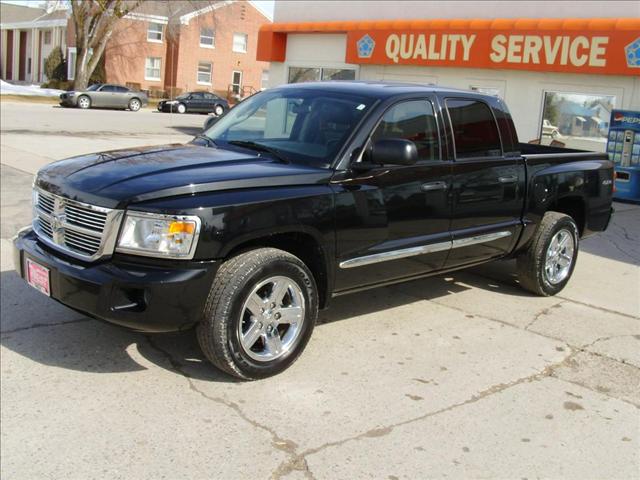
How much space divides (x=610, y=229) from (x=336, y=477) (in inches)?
322

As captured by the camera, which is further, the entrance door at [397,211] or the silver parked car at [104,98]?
the silver parked car at [104,98]

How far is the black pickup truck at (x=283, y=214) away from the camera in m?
3.89

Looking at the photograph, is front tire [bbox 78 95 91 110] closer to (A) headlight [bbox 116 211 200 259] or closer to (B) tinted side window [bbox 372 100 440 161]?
(B) tinted side window [bbox 372 100 440 161]

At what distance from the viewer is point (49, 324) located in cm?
509

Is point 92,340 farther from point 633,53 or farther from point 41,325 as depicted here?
point 633,53

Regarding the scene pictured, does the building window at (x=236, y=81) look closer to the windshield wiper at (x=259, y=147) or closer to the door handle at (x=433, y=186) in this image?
the windshield wiper at (x=259, y=147)

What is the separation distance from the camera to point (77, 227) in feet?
13.6

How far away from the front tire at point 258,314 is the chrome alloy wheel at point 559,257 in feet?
9.76

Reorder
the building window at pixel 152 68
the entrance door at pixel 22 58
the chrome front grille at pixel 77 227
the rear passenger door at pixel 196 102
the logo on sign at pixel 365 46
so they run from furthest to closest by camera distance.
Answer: the entrance door at pixel 22 58 → the building window at pixel 152 68 → the rear passenger door at pixel 196 102 → the logo on sign at pixel 365 46 → the chrome front grille at pixel 77 227

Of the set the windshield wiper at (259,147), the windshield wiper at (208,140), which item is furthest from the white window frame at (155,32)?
the windshield wiper at (259,147)

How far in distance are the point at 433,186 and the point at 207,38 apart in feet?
159

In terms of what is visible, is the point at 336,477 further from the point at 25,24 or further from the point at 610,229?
the point at 25,24

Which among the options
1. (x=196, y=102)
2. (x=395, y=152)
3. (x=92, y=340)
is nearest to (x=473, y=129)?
(x=395, y=152)

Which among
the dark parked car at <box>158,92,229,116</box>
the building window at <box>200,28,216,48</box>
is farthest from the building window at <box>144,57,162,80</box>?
the dark parked car at <box>158,92,229,116</box>
